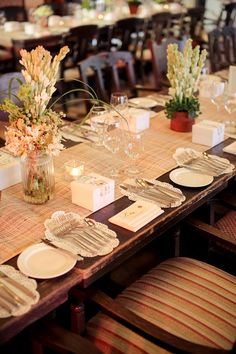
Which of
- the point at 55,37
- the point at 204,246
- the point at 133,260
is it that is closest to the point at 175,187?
the point at 204,246

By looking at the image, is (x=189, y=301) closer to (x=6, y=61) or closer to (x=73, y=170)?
(x=73, y=170)

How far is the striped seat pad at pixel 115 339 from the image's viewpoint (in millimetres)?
1402

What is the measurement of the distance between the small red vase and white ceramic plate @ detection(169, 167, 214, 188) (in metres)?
0.51

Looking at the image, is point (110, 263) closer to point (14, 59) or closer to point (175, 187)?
point (175, 187)

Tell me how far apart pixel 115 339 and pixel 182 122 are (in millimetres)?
1258

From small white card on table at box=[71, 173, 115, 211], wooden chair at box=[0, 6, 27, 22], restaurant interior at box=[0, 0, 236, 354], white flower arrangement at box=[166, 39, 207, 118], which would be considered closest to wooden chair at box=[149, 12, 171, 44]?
wooden chair at box=[0, 6, 27, 22]

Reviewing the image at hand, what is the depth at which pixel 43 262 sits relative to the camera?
4.40 ft

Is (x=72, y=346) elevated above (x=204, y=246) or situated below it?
above

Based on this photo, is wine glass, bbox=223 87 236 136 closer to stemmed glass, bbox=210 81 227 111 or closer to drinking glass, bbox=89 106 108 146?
stemmed glass, bbox=210 81 227 111

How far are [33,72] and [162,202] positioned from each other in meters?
0.63

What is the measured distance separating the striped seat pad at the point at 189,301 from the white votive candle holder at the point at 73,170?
1.57 feet

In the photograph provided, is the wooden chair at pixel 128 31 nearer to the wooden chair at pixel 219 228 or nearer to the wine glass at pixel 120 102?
the wine glass at pixel 120 102

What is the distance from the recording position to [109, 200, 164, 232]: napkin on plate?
1508 millimetres

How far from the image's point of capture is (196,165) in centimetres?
195
